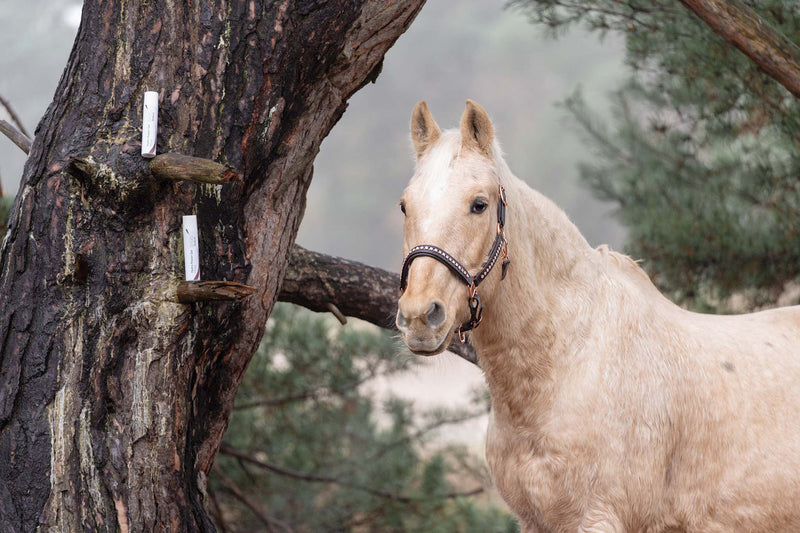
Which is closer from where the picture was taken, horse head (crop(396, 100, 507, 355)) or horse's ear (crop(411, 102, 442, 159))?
horse head (crop(396, 100, 507, 355))

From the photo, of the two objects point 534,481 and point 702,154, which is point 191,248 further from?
point 702,154

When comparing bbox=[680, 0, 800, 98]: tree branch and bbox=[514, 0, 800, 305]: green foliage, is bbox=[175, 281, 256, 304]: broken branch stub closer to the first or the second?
bbox=[680, 0, 800, 98]: tree branch

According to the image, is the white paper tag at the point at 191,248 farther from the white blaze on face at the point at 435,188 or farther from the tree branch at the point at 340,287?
the tree branch at the point at 340,287

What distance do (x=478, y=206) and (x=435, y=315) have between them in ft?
1.17

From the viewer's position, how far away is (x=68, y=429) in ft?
7.14

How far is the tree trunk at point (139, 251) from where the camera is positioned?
86.2 inches

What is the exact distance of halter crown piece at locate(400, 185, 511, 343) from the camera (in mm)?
2057

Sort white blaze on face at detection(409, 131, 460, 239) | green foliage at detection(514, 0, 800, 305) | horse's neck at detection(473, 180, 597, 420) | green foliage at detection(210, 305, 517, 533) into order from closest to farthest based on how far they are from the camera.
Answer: white blaze on face at detection(409, 131, 460, 239) → horse's neck at detection(473, 180, 597, 420) → green foliage at detection(514, 0, 800, 305) → green foliage at detection(210, 305, 517, 533)

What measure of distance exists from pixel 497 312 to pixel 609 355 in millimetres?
358

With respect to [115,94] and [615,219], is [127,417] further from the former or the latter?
[615,219]

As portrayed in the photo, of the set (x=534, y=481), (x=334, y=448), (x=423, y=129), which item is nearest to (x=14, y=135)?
(x=423, y=129)

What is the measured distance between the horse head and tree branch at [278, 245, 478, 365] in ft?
2.98

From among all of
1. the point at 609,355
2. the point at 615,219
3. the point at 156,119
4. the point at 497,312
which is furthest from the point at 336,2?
the point at 615,219

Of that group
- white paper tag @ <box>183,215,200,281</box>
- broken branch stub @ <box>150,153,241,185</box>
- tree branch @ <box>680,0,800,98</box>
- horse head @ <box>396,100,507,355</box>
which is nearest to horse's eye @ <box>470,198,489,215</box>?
horse head @ <box>396,100,507,355</box>
